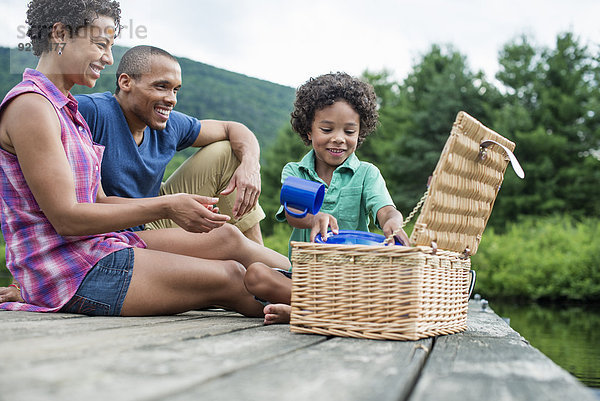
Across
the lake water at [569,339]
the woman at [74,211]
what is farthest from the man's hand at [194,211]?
the lake water at [569,339]

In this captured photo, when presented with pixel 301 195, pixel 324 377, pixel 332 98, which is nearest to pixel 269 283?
pixel 301 195

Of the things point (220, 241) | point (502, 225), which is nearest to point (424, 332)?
point (220, 241)

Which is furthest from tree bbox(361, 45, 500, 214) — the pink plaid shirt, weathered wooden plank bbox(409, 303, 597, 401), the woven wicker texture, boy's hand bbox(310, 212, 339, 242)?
weathered wooden plank bbox(409, 303, 597, 401)

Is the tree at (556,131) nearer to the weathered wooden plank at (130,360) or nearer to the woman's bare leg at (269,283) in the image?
the woman's bare leg at (269,283)

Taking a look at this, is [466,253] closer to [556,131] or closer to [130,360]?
[130,360]

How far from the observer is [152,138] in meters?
3.05

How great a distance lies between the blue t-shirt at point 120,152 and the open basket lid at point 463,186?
5.13ft

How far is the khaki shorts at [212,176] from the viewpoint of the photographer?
130 inches

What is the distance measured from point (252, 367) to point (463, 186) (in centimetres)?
109

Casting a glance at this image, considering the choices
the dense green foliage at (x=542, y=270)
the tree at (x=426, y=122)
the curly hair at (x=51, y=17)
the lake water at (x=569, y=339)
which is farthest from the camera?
the tree at (x=426, y=122)

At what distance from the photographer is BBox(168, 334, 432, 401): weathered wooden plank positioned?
986 mm

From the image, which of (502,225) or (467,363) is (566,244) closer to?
(502,225)

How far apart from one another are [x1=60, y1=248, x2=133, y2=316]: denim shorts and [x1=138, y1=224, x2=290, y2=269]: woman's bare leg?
41cm

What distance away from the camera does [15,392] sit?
0.91 meters
